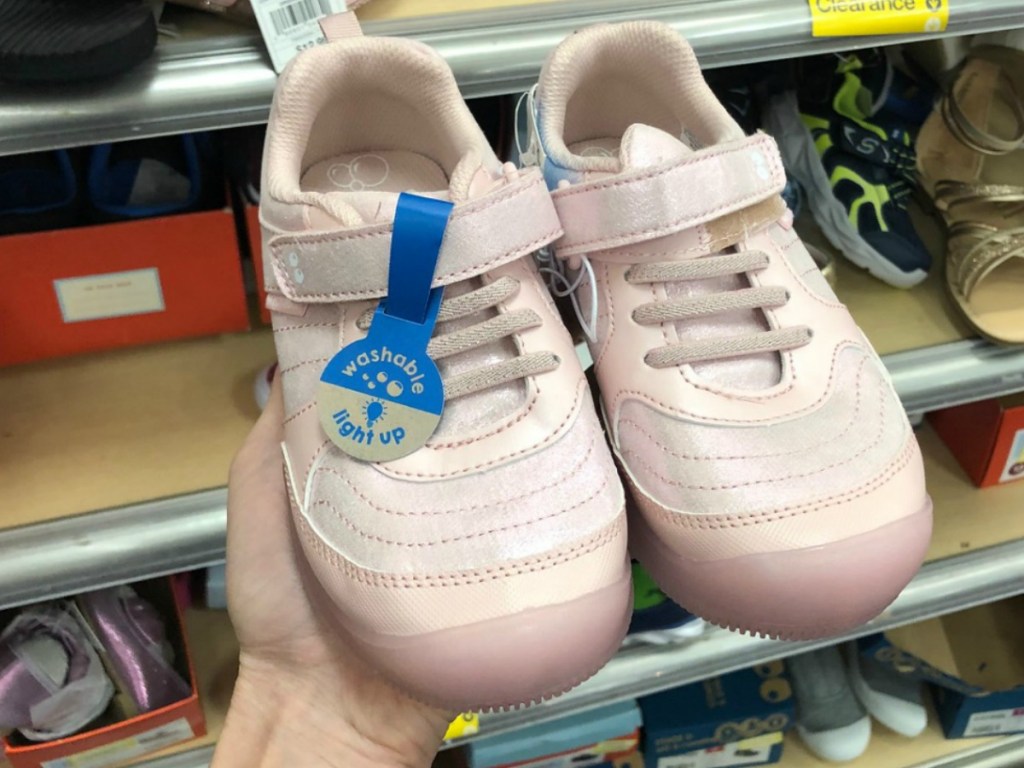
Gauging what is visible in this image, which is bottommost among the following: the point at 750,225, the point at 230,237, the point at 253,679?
the point at 253,679

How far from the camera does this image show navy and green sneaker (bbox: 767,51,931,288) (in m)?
0.93

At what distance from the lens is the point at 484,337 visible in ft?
1.62

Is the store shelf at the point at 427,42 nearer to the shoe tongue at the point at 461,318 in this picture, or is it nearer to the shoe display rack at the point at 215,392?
the shoe display rack at the point at 215,392

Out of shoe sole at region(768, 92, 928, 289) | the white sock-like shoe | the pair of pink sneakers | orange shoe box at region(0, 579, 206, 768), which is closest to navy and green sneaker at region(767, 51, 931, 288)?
shoe sole at region(768, 92, 928, 289)

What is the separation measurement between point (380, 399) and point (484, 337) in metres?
0.07

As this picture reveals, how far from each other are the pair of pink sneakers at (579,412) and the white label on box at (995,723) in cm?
82

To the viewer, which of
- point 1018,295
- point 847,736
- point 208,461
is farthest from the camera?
point 847,736

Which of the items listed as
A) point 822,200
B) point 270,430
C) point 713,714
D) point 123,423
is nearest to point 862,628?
point 713,714

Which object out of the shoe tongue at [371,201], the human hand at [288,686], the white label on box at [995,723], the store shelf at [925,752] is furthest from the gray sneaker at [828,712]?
the shoe tongue at [371,201]

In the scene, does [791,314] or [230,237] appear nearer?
[791,314]

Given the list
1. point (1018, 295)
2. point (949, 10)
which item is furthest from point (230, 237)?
point (1018, 295)

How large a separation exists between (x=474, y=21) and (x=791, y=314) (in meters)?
0.33

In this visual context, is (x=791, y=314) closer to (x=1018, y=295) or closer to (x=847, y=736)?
(x=1018, y=295)

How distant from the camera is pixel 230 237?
0.80 meters
